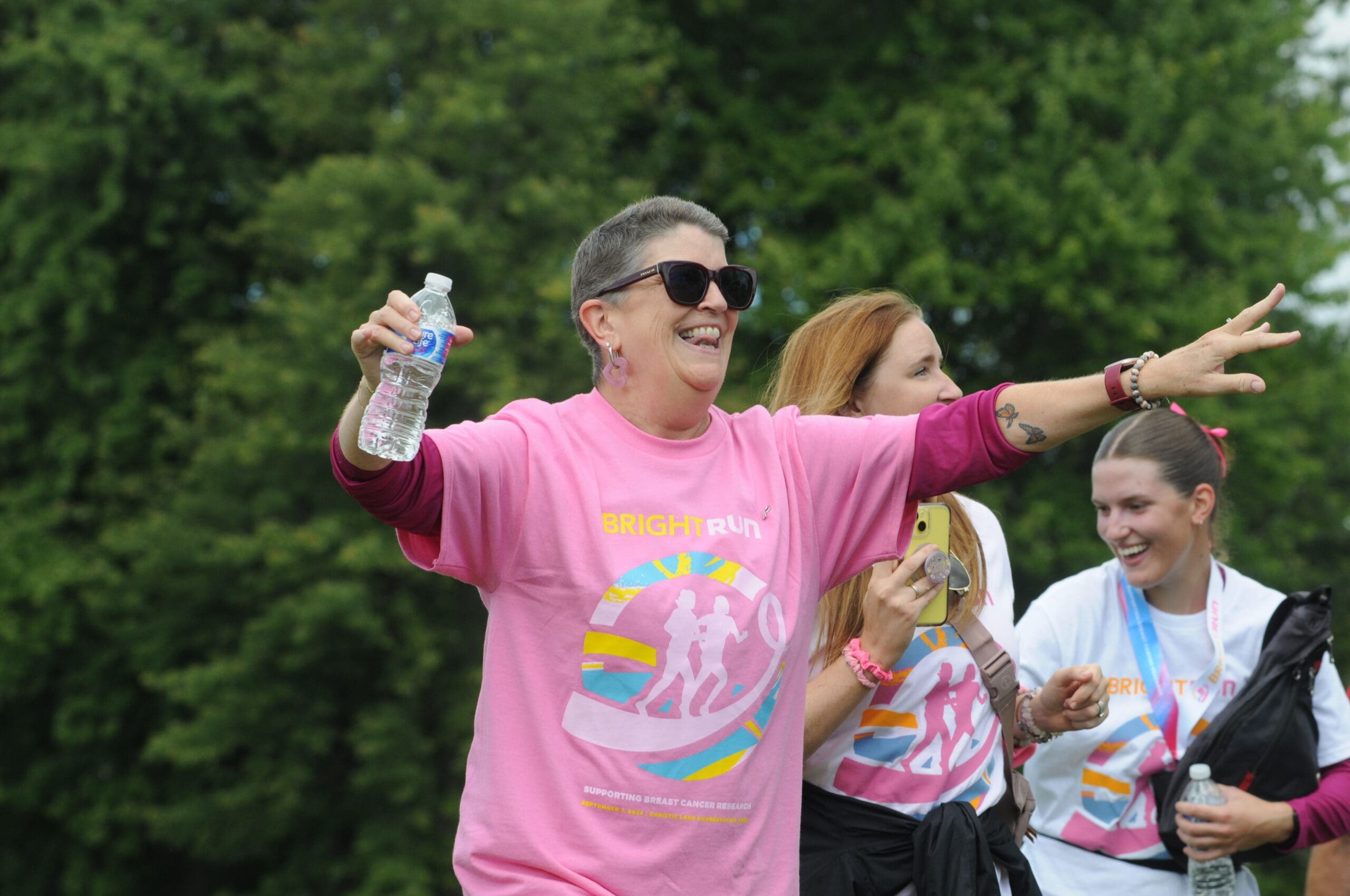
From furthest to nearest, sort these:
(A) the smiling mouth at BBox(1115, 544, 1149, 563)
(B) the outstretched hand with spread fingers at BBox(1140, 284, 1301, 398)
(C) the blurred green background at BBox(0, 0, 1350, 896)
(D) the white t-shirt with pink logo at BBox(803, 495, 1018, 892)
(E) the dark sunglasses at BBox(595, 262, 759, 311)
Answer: (C) the blurred green background at BBox(0, 0, 1350, 896) < (A) the smiling mouth at BBox(1115, 544, 1149, 563) < (D) the white t-shirt with pink logo at BBox(803, 495, 1018, 892) < (E) the dark sunglasses at BBox(595, 262, 759, 311) < (B) the outstretched hand with spread fingers at BBox(1140, 284, 1301, 398)

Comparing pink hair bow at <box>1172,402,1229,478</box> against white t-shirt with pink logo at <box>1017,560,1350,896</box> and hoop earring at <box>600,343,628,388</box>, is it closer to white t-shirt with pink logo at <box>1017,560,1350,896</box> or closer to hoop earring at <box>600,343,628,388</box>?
white t-shirt with pink logo at <box>1017,560,1350,896</box>

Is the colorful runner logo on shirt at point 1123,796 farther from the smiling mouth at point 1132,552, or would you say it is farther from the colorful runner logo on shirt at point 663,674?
the colorful runner logo on shirt at point 663,674

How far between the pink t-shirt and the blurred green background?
35.5 feet

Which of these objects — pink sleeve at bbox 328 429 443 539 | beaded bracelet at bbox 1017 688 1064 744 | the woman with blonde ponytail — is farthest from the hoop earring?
beaded bracelet at bbox 1017 688 1064 744

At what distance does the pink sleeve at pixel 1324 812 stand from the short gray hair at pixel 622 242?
2470 mm

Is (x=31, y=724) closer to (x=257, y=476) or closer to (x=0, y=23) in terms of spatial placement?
(x=257, y=476)

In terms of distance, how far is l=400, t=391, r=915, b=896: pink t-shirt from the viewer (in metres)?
2.50

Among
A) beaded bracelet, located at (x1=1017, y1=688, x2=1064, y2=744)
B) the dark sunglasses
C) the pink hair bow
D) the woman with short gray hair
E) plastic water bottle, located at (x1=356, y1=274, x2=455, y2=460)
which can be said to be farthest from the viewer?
the pink hair bow

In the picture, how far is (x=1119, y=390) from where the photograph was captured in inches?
97.2

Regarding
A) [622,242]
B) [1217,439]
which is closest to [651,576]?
[622,242]

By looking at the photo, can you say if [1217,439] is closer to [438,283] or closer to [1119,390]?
[1119,390]

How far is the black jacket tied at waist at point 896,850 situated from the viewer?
3.08 metres

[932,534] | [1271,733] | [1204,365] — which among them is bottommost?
[1271,733]

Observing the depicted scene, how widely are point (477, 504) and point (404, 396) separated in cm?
27
